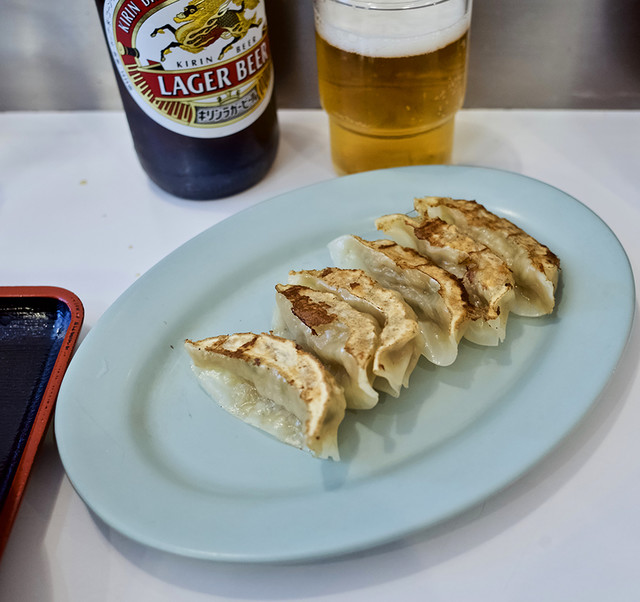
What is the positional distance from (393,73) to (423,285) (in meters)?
0.30

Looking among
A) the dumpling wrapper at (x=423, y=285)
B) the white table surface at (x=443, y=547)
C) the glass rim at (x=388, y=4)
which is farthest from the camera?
the glass rim at (x=388, y=4)

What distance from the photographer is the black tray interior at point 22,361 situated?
72 cm

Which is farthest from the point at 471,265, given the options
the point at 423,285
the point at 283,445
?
the point at 283,445

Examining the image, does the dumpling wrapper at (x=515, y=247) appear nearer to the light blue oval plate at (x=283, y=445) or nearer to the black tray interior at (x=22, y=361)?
the light blue oval plate at (x=283, y=445)

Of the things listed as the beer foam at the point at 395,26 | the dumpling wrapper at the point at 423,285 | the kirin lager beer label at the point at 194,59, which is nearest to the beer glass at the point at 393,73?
the beer foam at the point at 395,26

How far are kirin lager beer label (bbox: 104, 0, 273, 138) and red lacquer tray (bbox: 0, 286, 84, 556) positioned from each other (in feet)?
0.96

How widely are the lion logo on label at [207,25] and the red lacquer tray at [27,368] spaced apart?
347mm

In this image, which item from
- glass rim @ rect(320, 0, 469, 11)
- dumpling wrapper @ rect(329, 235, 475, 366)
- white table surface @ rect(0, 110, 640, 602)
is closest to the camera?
white table surface @ rect(0, 110, 640, 602)

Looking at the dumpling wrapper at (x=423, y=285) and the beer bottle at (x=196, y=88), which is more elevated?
the beer bottle at (x=196, y=88)

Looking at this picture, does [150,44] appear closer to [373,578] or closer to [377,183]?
[377,183]

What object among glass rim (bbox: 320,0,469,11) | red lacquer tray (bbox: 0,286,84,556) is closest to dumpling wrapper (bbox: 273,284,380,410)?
red lacquer tray (bbox: 0,286,84,556)

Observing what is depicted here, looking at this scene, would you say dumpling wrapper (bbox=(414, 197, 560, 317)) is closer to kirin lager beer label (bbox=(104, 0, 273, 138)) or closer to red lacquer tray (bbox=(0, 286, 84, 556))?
kirin lager beer label (bbox=(104, 0, 273, 138))

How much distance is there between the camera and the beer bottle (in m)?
0.85

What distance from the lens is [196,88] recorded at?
3.01 feet
